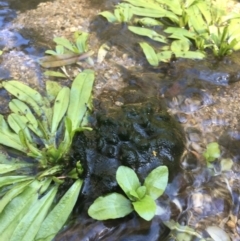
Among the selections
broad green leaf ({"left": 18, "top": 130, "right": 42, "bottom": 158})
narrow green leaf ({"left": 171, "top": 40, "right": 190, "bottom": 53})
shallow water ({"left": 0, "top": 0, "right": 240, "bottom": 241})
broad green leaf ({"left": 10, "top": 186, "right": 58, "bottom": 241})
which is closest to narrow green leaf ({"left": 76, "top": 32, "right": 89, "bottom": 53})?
shallow water ({"left": 0, "top": 0, "right": 240, "bottom": 241})

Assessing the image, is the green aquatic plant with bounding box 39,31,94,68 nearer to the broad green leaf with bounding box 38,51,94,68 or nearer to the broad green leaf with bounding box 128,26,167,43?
the broad green leaf with bounding box 38,51,94,68

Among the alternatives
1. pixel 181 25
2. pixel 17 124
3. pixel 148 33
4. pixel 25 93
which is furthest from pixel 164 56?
pixel 17 124

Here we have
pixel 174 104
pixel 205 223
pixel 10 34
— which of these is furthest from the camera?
pixel 10 34

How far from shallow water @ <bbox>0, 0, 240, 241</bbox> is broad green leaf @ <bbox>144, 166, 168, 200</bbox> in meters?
0.08

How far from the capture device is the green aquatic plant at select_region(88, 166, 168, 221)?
5.01 feet

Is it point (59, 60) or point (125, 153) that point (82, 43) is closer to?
point (59, 60)

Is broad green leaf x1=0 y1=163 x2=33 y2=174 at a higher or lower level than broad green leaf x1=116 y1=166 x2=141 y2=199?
higher

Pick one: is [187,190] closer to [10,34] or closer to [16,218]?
[16,218]

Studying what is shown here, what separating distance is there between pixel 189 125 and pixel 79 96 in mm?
594

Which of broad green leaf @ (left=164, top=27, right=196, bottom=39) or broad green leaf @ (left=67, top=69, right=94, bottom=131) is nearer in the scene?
broad green leaf @ (left=67, top=69, right=94, bottom=131)

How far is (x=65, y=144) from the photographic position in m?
1.80

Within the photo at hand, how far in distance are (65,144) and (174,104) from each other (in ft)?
2.21

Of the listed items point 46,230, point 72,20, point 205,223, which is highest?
point 72,20

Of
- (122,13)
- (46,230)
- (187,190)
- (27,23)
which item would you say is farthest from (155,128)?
(27,23)
